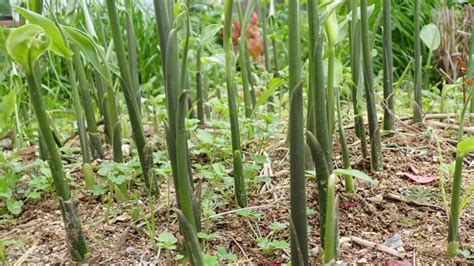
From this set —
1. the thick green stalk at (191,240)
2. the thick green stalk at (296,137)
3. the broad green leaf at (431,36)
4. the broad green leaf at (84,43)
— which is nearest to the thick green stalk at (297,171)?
the thick green stalk at (296,137)

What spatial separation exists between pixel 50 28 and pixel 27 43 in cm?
5

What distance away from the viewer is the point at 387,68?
1.03 meters

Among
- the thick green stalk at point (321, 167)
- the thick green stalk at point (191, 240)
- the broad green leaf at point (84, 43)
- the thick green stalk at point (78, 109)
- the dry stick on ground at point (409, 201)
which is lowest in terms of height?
the dry stick on ground at point (409, 201)

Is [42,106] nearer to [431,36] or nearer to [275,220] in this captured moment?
[275,220]

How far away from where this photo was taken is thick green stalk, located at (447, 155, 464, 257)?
0.70m

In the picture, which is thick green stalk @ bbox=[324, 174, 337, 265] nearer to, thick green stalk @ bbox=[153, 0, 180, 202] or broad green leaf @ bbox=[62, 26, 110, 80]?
thick green stalk @ bbox=[153, 0, 180, 202]

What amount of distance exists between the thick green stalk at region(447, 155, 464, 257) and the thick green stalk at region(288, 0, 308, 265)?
21cm

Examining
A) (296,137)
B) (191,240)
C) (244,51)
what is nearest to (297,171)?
(296,137)

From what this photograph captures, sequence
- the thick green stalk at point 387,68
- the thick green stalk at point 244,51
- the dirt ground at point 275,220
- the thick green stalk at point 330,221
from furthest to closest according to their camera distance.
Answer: the thick green stalk at point 387,68, the thick green stalk at point 244,51, the dirt ground at point 275,220, the thick green stalk at point 330,221

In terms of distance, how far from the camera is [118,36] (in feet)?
2.73

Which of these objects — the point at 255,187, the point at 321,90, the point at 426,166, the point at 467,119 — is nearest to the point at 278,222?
the point at 255,187

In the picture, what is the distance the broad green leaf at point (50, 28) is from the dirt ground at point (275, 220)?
0.28 m

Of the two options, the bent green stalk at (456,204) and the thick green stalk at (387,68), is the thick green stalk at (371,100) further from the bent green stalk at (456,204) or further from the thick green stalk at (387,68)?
the bent green stalk at (456,204)

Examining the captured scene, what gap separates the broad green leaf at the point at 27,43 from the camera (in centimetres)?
62
